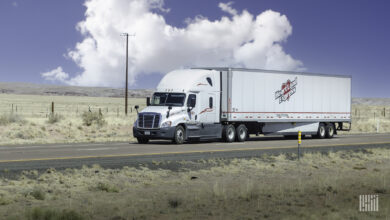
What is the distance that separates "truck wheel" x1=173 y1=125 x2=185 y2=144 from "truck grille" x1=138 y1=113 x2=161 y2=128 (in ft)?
3.76

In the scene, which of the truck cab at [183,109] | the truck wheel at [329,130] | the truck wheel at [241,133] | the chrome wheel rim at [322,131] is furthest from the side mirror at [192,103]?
the truck wheel at [329,130]

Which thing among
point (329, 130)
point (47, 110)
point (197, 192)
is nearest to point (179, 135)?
point (329, 130)

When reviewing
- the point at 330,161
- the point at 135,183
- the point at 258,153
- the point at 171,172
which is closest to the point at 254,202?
the point at 135,183

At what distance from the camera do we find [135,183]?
45.9 feet

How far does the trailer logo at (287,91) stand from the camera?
32406 millimetres

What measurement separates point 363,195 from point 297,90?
2199 centimetres

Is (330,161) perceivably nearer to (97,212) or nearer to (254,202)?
(254,202)

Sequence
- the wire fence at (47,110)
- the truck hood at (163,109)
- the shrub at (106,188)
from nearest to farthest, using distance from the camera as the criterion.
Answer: the shrub at (106,188)
the truck hood at (163,109)
the wire fence at (47,110)

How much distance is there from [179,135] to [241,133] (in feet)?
15.1

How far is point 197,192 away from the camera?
12.2m

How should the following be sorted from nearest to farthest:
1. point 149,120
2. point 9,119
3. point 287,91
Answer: point 149,120
point 287,91
point 9,119

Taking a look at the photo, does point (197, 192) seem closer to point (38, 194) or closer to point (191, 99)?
point (38, 194)

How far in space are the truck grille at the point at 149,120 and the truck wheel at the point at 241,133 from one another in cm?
548

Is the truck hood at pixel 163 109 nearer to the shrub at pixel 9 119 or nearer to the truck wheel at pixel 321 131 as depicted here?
the truck wheel at pixel 321 131
